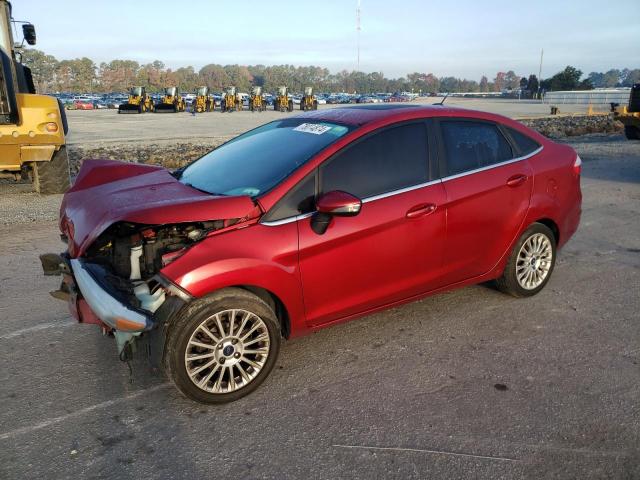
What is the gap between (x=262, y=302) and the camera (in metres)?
3.12

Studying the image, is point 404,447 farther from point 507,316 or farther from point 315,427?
point 507,316

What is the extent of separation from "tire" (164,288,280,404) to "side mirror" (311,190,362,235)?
23.4 inches

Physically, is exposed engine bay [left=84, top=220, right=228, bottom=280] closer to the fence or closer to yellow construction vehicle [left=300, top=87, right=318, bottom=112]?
yellow construction vehicle [left=300, top=87, right=318, bottom=112]

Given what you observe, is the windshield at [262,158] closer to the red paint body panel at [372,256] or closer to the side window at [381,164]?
the side window at [381,164]

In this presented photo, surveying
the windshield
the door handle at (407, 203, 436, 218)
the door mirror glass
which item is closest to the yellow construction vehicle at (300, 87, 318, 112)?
the windshield

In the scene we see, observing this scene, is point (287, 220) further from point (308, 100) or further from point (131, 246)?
point (308, 100)

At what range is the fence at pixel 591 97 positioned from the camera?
47.3m

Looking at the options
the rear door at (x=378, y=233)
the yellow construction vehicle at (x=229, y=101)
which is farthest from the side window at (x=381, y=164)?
the yellow construction vehicle at (x=229, y=101)

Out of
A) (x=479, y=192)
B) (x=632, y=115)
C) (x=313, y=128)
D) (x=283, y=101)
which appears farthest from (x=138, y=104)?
(x=479, y=192)

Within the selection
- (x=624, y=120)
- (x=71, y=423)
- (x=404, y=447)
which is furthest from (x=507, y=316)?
(x=624, y=120)

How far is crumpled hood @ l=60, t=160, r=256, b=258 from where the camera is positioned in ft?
9.60

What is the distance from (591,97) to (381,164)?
2212 inches

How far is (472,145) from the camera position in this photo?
4.08 m

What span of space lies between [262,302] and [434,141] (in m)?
1.81
